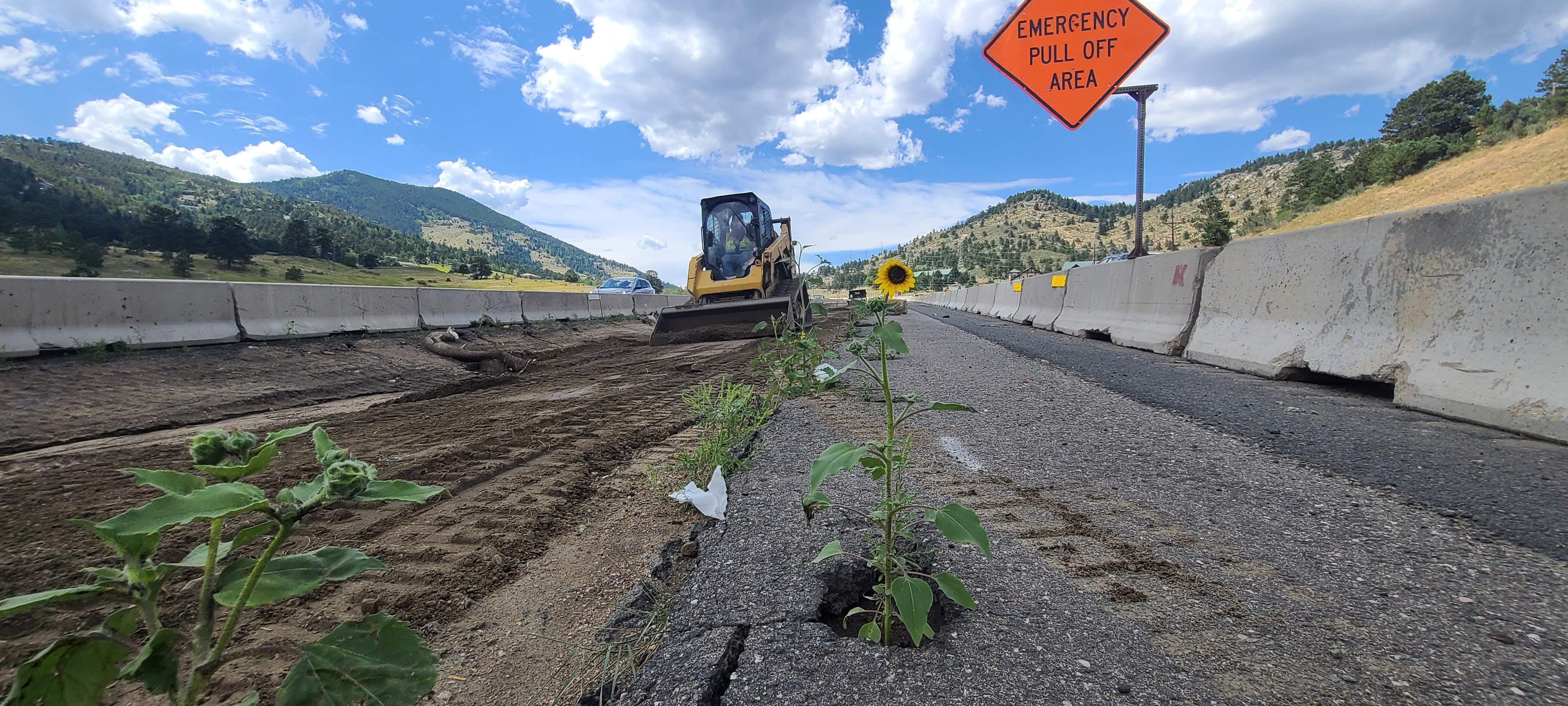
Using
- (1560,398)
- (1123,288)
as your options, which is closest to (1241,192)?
(1123,288)

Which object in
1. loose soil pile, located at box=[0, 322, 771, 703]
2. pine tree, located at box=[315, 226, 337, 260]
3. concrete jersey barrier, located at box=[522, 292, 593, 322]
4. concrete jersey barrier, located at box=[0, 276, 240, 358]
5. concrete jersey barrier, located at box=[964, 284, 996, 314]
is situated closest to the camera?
loose soil pile, located at box=[0, 322, 771, 703]

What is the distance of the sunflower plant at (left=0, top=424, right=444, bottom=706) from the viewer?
789 mm

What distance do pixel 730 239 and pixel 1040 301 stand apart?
7001 mm

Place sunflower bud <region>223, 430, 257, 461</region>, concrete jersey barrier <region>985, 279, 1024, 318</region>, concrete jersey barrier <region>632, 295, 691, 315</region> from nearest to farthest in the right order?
sunflower bud <region>223, 430, 257, 461</region>, concrete jersey barrier <region>985, 279, 1024, 318</region>, concrete jersey barrier <region>632, 295, 691, 315</region>

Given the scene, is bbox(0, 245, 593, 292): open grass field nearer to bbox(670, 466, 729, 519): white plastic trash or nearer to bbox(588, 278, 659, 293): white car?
bbox(588, 278, 659, 293): white car

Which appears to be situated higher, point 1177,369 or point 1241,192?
point 1241,192

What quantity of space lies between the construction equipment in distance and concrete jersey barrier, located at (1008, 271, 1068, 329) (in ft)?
15.1

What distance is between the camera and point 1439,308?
345 centimetres

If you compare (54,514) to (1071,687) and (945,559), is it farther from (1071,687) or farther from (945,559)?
(1071,687)

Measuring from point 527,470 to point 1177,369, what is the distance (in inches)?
204

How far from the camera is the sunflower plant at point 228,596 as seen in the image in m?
0.79

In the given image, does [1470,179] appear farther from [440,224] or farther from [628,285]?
[440,224]

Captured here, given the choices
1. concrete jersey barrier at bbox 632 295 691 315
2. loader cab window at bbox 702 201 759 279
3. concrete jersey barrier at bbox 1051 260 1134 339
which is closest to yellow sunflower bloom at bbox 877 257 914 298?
concrete jersey barrier at bbox 1051 260 1134 339

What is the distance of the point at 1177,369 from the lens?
5016mm
